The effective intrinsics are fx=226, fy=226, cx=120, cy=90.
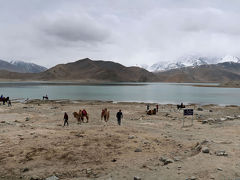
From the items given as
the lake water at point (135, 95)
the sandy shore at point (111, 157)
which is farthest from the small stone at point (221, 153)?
the lake water at point (135, 95)

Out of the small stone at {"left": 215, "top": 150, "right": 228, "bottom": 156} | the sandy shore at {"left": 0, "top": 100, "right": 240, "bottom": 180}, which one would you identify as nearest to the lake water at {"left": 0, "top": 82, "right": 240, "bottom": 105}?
the sandy shore at {"left": 0, "top": 100, "right": 240, "bottom": 180}

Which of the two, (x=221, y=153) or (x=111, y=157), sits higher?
(x=221, y=153)

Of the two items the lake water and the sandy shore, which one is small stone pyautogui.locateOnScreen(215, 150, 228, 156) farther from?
the lake water

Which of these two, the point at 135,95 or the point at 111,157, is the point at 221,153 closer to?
the point at 111,157

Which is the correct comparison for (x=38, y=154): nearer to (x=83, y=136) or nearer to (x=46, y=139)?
(x=46, y=139)

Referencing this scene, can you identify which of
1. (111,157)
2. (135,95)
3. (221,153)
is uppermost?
(135,95)

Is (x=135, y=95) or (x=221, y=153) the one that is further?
(x=135, y=95)

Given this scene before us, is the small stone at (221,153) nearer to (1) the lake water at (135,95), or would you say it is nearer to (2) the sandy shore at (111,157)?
(2) the sandy shore at (111,157)

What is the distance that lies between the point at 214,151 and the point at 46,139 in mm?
10259

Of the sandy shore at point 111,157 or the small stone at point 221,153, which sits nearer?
the sandy shore at point 111,157

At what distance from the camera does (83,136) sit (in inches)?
608

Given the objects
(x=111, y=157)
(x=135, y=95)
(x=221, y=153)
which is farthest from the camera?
(x=135, y=95)

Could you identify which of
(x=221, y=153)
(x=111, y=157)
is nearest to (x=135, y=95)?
(x=221, y=153)

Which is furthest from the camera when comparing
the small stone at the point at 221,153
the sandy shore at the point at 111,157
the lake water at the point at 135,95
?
the lake water at the point at 135,95
